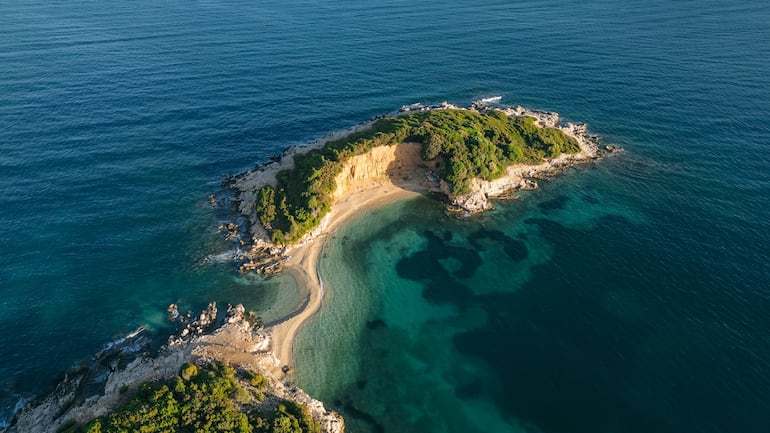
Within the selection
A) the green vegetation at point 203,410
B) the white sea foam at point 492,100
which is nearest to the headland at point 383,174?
the white sea foam at point 492,100

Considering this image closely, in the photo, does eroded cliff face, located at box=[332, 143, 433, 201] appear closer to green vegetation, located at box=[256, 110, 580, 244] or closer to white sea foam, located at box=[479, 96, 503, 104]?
green vegetation, located at box=[256, 110, 580, 244]

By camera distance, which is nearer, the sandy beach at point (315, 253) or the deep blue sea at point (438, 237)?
the deep blue sea at point (438, 237)

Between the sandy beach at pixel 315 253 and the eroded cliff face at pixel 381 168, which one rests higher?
the eroded cliff face at pixel 381 168

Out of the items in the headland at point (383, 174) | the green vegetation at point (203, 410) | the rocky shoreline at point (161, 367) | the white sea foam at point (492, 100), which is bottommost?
the rocky shoreline at point (161, 367)

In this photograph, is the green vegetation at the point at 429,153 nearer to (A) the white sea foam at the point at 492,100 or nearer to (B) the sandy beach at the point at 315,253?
(B) the sandy beach at the point at 315,253

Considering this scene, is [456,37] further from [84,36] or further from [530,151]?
[84,36]

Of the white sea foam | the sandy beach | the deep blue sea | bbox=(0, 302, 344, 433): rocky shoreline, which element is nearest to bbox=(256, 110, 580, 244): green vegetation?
the sandy beach

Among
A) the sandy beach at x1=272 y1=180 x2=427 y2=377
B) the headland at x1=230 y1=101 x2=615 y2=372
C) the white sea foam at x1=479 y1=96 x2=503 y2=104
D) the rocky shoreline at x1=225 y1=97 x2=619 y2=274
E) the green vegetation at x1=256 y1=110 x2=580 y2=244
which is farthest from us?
the white sea foam at x1=479 y1=96 x2=503 y2=104

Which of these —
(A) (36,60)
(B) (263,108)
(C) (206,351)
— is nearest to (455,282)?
(C) (206,351)
